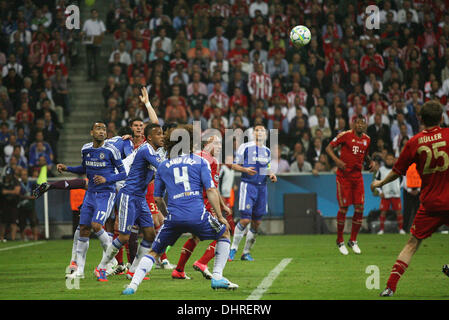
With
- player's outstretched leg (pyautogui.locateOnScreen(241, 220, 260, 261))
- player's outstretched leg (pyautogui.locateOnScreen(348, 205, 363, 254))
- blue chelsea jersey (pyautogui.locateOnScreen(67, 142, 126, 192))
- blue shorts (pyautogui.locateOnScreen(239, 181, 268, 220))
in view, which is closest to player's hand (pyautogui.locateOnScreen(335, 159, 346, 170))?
player's outstretched leg (pyautogui.locateOnScreen(348, 205, 363, 254))

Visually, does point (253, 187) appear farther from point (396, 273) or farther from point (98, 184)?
point (396, 273)

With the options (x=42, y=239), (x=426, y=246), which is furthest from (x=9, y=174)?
(x=426, y=246)

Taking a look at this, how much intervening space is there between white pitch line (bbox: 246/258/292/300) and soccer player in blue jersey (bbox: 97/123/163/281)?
1.78 meters

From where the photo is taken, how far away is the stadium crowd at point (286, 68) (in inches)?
907

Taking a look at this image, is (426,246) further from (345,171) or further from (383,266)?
(383,266)

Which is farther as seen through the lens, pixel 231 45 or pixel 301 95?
pixel 231 45

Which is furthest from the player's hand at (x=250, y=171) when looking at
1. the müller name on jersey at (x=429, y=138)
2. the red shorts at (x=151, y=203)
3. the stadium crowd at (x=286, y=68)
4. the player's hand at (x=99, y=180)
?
the stadium crowd at (x=286, y=68)

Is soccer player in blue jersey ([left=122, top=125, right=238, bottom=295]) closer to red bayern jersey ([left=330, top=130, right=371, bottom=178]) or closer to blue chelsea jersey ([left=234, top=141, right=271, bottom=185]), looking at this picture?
blue chelsea jersey ([left=234, top=141, right=271, bottom=185])

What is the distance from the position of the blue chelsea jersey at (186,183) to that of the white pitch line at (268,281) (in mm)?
1182

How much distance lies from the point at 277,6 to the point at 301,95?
13.6 feet

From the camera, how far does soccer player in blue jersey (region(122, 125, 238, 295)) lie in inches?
369

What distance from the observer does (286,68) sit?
2473cm

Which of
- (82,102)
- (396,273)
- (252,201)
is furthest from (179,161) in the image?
(82,102)

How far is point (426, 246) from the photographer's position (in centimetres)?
1698
